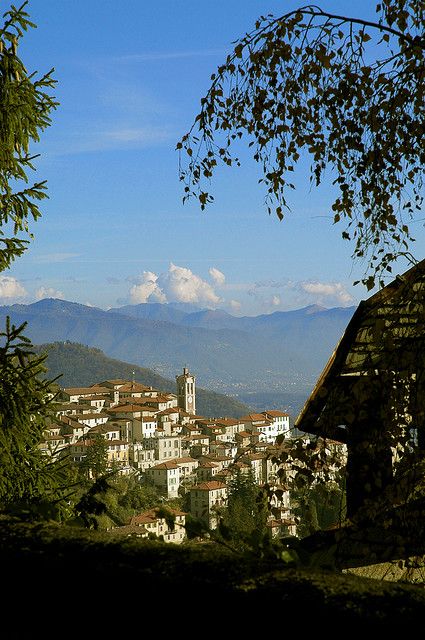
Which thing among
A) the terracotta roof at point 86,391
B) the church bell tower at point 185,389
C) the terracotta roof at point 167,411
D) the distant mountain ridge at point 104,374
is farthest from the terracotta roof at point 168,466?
the distant mountain ridge at point 104,374

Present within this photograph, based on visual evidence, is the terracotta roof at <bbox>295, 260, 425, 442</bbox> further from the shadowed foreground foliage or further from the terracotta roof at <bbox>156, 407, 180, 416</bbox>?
the terracotta roof at <bbox>156, 407, 180, 416</bbox>

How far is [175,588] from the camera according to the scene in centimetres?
224

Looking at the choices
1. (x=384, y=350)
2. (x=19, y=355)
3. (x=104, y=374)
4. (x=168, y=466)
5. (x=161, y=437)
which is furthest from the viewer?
(x=104, y=374)

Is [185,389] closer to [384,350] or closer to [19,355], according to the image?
[19,355]

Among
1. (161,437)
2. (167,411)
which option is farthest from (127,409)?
(161,437)

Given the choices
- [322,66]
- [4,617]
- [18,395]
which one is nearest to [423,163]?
[322,66]

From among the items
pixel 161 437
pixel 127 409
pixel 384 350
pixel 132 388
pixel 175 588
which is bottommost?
pixel 161 437

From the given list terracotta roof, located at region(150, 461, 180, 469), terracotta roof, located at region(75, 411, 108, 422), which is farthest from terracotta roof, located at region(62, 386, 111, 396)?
terracotta roof, located at region(150, 461, 180, 469)

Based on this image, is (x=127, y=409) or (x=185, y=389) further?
(x=185, y=389)

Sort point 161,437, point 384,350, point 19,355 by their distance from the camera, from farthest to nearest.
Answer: point 161,437
point 19,355
point 384,350

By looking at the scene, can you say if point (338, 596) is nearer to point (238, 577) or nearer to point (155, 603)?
point (238, 577)

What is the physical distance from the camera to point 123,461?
9619 centimetres

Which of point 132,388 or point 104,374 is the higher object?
point 104,374

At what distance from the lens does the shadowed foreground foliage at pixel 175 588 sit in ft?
6.57
